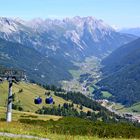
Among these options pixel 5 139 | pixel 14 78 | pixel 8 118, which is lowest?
pixel 5 139

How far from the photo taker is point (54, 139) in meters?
28.5

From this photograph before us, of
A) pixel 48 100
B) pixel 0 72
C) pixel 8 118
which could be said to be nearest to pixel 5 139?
pixel 48 100

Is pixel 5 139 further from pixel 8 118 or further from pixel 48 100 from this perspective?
pixel 8 118

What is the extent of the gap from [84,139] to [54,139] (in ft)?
7.21

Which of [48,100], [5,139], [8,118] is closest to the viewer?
[5,139]

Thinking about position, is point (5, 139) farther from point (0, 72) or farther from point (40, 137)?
point (0, 72)

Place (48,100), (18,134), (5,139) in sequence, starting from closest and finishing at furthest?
(5,139) < (18,134) < (48,100)

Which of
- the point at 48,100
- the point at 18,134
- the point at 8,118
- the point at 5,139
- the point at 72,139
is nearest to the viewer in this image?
the point at 5,139

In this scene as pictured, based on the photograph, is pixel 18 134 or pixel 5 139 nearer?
pixel 5 139

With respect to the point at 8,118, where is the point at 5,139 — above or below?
below

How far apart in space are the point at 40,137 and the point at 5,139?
443 cm

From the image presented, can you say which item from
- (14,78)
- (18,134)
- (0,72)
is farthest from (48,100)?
(18,134)

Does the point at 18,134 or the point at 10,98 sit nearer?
the point at 18,134

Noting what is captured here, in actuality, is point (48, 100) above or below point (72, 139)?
above
